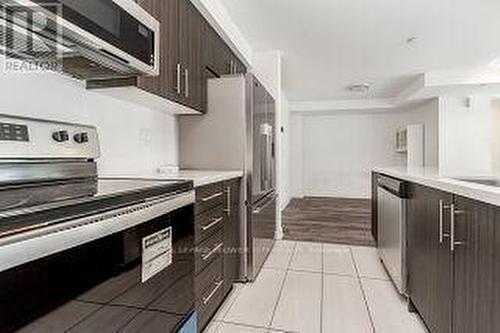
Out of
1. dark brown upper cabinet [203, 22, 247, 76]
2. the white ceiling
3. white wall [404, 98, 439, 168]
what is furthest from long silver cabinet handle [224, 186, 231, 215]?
white wall [404, 98, 439, 168]

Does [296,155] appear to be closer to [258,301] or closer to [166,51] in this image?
[258,301]

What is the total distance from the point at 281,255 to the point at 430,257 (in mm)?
1717

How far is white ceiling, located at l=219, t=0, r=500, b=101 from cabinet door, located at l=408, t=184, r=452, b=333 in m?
1.85

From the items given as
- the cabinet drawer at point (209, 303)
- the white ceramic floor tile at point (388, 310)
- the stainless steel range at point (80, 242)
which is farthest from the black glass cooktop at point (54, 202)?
the white ceramic floor tile at point (388, 310)

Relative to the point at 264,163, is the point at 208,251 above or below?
below

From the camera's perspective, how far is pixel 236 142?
2369 mm

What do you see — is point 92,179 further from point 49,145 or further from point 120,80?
point 120,80

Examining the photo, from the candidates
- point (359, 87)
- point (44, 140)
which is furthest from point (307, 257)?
point (359, 87)

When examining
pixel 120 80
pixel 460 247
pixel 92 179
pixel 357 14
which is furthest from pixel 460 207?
pixel 357 14

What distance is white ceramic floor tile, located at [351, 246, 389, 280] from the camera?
2.68 m

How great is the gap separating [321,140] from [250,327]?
6678 mm

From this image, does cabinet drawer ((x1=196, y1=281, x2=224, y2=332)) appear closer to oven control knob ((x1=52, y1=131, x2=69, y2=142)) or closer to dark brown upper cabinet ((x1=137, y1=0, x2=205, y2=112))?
oven control knob ((x1=52, y1=131, x2=69, y2=142))

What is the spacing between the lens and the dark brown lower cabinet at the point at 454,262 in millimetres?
1099

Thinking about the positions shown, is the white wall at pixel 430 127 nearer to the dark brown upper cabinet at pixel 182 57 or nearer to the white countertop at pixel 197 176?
the dark brown upper cabinet at pixel 182 57
